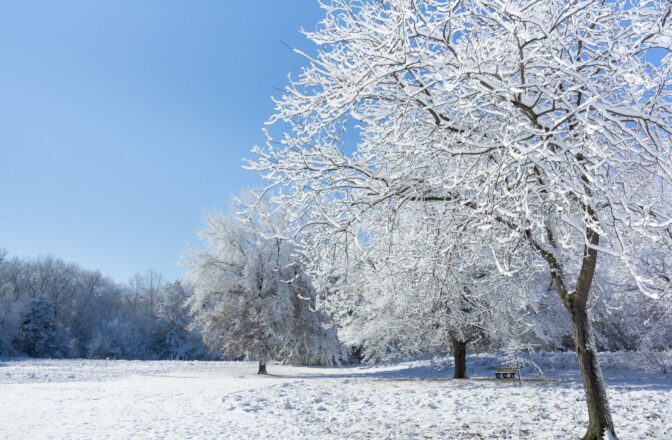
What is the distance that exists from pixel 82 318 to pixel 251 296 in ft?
150

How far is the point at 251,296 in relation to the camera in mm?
24844

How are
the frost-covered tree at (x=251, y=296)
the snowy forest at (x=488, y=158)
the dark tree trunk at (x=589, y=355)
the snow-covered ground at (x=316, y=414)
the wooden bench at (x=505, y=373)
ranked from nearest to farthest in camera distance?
1. the snowy forest at (x=488, y=158)
2. the dark tree trunk at (x=589, y=355)
3. the snow-covered ground at (x=316, y=414)
4. the wooden bench at (x=505, y=373)
5. the frost-covered tree at (x=251, y=296)

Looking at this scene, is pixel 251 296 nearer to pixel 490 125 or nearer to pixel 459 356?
pixel 459 356

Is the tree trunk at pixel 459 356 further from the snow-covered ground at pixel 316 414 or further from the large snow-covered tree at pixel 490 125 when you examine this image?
the large snow-covered tree at pixel 490 125

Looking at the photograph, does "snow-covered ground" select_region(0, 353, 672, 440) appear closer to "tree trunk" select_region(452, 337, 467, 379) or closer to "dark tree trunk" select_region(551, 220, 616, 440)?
"dark tree trunk" select_region(551, 220, 616, 440)

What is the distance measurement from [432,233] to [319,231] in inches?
62.8

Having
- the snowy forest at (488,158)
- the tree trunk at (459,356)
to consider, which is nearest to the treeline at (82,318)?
the tree trunk at (459,356)

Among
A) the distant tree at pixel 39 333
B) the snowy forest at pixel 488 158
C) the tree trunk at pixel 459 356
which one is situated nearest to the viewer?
the snowy forest at pixel 488 158

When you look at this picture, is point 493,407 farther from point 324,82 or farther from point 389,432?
point 324,82

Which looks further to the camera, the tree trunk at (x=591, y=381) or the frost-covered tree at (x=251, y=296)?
the frost-covered tree at (x=251, y=296)

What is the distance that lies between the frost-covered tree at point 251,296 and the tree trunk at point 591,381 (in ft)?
59.4

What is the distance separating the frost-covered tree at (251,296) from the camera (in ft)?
80.0

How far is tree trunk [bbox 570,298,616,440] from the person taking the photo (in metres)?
5.92

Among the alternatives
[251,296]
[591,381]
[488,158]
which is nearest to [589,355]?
[591,381]
